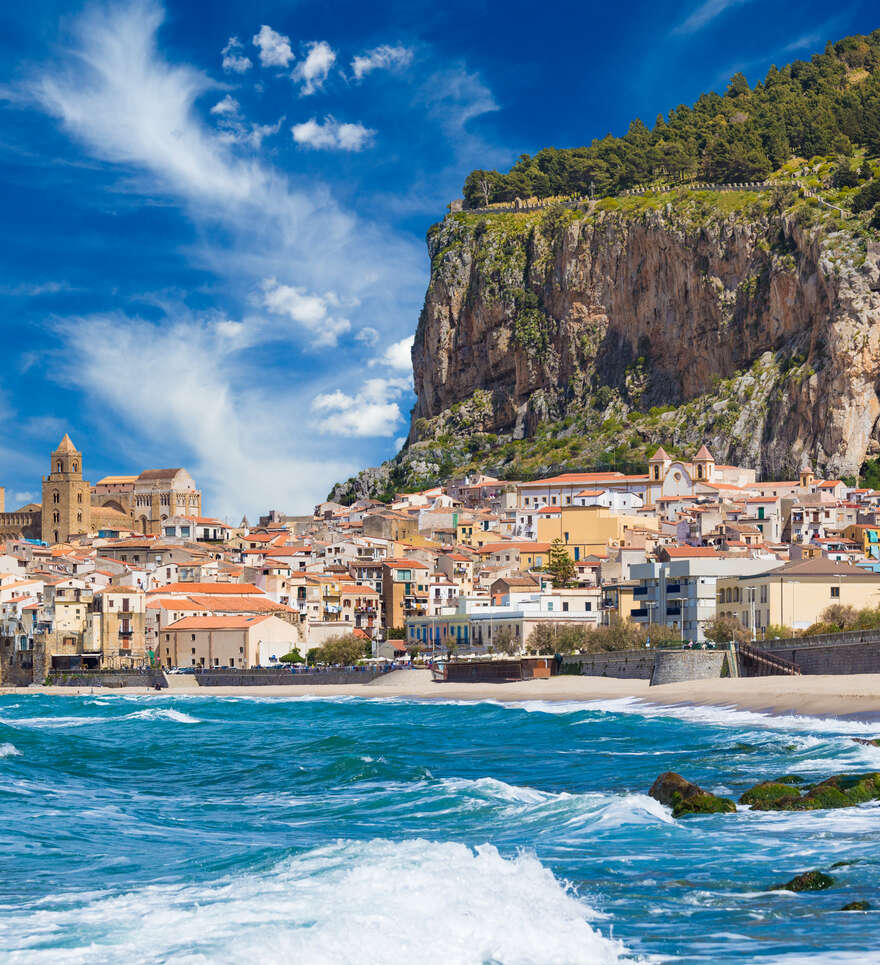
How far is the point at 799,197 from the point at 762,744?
389ft

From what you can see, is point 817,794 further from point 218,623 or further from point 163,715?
point 218,623

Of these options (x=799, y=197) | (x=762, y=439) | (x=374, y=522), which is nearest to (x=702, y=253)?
(x=799, y=197)

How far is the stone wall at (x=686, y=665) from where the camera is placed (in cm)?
6234

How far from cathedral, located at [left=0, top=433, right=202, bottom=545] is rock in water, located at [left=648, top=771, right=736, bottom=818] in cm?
12549

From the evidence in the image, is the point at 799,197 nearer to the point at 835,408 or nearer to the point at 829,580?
the point at 835,408

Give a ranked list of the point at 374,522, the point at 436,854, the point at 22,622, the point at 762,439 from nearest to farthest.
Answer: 1. the point at 436,854
2. the point at 22,622
3. the point at 374,522
4. the point at 762,439

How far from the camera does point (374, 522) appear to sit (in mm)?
127125

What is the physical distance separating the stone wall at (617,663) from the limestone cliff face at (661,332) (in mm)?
64231

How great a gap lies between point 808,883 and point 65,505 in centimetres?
14246

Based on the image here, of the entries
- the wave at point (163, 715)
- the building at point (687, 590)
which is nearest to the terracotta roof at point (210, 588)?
the wave at point (163, 715)

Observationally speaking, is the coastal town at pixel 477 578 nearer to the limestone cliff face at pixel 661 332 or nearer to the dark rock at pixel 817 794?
the limestone cliff face at pixel 661 332

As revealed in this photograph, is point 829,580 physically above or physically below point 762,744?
above

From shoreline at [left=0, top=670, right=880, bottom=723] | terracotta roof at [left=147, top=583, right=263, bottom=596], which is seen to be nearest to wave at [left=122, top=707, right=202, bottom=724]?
shoreline at [left=0, top=670, right=880, bottom=723]

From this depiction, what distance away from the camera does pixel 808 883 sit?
20688mm
